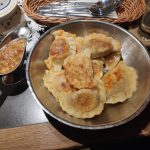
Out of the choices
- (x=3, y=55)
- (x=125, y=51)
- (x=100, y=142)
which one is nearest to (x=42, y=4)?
(x=3, y=55)

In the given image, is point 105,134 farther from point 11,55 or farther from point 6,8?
point 6,8

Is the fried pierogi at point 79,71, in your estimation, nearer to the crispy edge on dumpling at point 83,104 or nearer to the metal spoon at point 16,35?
the crispy edge on dumpling at point 83,104

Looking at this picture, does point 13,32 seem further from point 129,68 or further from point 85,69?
point 129,68

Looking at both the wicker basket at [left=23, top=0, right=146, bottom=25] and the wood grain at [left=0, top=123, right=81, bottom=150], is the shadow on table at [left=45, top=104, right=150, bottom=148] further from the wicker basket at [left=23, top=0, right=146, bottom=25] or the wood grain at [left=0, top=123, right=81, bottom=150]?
the wicker basket at [left=23, top=0, right=146, bottom=25]

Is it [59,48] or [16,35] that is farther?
[16,35]

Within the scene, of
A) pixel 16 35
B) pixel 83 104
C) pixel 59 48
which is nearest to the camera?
pixel 83 104

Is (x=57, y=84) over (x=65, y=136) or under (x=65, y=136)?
Answer: over

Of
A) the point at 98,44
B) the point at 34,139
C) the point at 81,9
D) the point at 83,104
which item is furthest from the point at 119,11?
the point at 34,139

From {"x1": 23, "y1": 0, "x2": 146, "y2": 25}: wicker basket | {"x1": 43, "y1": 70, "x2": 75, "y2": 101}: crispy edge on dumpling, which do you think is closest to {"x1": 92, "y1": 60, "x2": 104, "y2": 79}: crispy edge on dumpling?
{"x1": 43, "y1": 70, "x2": 75, "y2": 101}: crispy edge on dumpling
